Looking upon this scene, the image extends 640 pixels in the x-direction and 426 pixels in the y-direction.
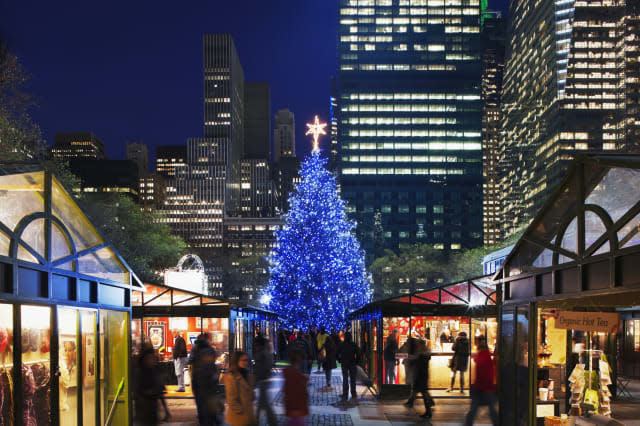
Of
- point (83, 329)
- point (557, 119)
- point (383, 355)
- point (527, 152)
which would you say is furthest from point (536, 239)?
point (527, 152)

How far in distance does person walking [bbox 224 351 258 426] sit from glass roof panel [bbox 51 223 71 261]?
2.69m

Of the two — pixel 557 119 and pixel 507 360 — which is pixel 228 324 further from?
pixel 557 119

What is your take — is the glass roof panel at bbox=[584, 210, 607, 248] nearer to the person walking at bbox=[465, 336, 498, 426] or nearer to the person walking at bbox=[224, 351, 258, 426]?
the person walking at bbox=[465, 336, 498, 426]

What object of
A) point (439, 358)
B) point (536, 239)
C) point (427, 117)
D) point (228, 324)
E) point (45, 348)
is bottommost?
point (439, 358)

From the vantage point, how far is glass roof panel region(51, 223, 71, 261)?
26.7 ft

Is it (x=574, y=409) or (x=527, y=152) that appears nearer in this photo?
(x=574, y=409)

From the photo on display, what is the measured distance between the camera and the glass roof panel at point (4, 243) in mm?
6642

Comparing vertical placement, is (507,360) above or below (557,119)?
below

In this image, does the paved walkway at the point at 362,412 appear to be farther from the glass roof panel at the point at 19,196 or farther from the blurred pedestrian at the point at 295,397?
the glass roof panel at the point at 19,196

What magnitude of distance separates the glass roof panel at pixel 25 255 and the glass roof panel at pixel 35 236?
0.11 meters

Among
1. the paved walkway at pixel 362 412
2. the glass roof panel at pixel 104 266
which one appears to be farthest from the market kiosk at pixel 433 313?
the glass roof panel at pixel 104 266

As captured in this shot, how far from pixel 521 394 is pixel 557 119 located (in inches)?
4762

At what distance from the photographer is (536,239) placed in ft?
30.2

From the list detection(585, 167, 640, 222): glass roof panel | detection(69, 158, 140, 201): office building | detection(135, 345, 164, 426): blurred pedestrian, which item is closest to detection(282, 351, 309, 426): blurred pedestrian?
detection(135, 345, 164, 426): blurred pedestrian
